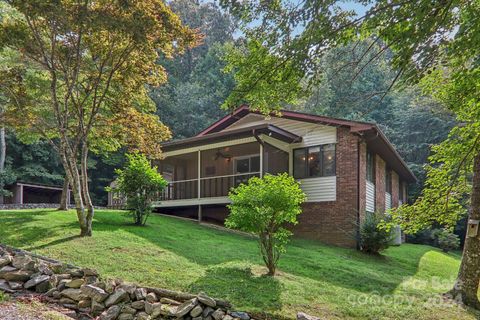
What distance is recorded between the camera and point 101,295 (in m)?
5.52

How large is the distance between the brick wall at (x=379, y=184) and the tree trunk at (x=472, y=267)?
7.76m

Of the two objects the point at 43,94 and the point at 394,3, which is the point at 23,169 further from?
the point at 394,3

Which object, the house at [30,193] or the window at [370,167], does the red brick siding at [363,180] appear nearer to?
the window at [370,167]

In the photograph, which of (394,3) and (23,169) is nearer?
(394,3)

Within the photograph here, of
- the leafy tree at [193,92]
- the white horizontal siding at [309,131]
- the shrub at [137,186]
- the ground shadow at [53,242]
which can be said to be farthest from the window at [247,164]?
the leafy tree at [193,92]

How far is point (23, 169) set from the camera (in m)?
23.4

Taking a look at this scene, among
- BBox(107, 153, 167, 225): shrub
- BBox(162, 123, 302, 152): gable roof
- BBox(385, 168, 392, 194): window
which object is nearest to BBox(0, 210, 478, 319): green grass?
BBox(107, 153, 167, 225): shrub

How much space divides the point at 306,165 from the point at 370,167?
271 cm

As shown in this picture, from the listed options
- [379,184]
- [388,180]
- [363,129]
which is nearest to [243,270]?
[363,129]

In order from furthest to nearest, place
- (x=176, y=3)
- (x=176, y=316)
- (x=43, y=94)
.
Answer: (x=176, y=3), (x=43, y=94), (x=176, y=316)

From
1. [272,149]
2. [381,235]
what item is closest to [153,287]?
[381,235]

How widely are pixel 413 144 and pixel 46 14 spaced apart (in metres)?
25.5

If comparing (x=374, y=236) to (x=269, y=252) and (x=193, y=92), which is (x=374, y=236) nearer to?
(x=269, y=252)

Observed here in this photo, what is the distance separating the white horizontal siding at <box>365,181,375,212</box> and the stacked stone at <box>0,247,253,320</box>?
398 inches
